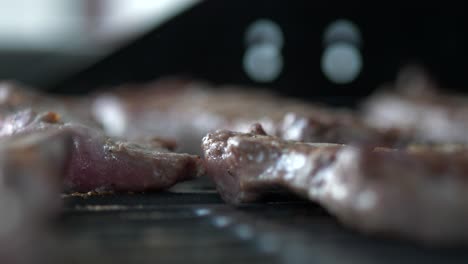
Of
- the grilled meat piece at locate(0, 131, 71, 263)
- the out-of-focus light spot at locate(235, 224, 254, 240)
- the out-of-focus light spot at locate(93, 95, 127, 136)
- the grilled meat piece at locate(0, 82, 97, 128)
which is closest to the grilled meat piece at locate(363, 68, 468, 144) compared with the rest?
the grilled meat piece at locate(0, 82, 97, 128)

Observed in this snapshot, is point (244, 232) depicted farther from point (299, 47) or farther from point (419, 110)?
point (299, 47)

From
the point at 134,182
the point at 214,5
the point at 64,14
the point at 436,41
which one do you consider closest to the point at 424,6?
the point at 436,41

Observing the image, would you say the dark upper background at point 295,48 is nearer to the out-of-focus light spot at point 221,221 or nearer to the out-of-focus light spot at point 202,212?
the out-of-focus light spot at point 202,212

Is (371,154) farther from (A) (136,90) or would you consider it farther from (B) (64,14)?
(B) (64,14)

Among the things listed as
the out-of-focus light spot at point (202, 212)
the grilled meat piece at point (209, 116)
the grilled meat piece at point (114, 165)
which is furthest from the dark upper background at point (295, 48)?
the out-of-focus light spot at point (202, 212)

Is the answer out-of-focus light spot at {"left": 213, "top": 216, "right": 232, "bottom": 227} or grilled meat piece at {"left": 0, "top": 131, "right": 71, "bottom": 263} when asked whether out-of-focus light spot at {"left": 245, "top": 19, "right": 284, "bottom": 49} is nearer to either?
out-of-focus light spot at {"left": 213, "top": 216, "right": 232, "bottom": 227}

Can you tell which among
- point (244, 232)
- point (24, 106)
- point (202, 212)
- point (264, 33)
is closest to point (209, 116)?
point (24, 106)
